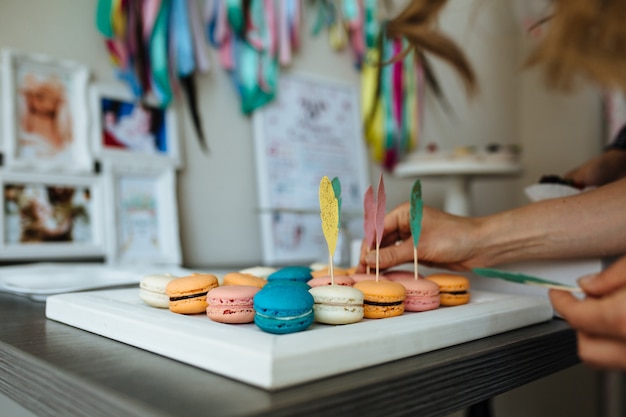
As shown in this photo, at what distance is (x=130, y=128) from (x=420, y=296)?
37.6 inches

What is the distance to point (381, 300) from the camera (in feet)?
1.77

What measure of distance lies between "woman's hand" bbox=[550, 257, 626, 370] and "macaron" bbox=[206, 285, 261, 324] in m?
0.26

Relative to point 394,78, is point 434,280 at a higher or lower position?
lower

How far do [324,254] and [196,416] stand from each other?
127cm

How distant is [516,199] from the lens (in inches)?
99.3

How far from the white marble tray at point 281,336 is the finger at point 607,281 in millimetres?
131

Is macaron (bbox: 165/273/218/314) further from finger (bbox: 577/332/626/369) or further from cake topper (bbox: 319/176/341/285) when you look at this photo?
finger (bbox: 577/332/626/369)

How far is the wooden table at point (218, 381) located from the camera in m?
0.35

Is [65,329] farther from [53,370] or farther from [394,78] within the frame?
[394,78]

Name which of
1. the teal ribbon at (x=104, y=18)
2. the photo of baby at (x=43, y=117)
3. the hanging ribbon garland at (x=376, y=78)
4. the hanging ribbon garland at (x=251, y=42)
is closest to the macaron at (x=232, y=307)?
the photo of baby at (x=43, y=117)

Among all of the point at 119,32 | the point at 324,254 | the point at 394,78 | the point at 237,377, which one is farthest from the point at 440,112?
the point at 237,377

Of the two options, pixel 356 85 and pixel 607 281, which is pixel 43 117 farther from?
pixel 607 281

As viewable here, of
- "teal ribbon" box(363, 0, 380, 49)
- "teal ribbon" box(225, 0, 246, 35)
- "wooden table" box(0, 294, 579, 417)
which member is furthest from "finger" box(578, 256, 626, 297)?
"teal ribbon" box(363, 0, 380, 49)

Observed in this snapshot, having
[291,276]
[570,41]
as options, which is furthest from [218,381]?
[570,41]
